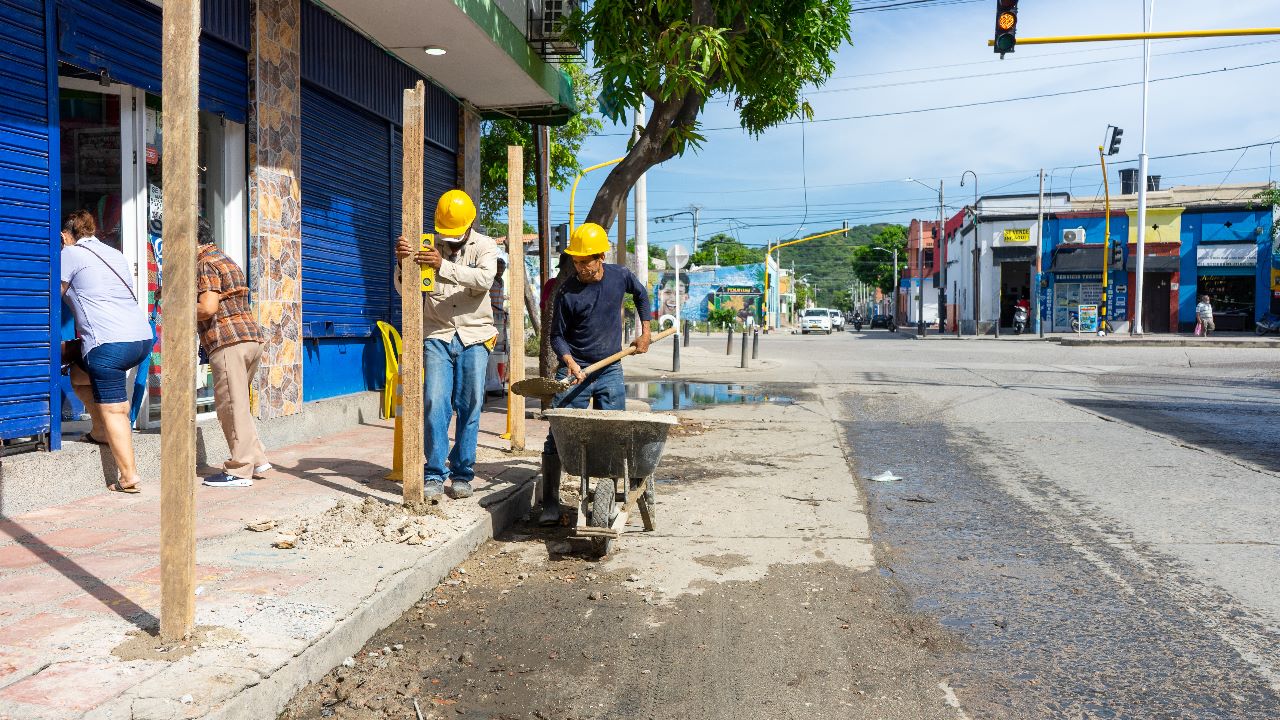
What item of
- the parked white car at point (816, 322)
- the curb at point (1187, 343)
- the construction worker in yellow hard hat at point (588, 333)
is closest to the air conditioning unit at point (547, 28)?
the construction worker in yellow hard hat at point (588, 333)

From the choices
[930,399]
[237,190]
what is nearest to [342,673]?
[237,190]

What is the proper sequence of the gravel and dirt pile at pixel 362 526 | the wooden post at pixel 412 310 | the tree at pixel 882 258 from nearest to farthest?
the gravel and dirt pile at pixel 362 526
the wooden post at pixel 412 310
the tree at pixel 882 258

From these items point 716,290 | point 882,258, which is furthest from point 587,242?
point 882,258

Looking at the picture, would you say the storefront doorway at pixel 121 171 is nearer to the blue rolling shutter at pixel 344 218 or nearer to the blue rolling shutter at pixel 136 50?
the blue rolling shutter at pixel 136 50

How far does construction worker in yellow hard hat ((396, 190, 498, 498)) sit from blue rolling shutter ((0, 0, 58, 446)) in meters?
2.29

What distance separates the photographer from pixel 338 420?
928cm

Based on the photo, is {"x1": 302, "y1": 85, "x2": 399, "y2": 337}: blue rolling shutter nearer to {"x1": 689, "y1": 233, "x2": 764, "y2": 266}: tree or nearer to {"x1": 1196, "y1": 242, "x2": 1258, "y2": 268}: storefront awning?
{"x1": 1196, "y1": 242, "x2": 1258, "y2": 268}: storefront awning

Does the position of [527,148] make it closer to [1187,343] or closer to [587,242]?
[587,242]

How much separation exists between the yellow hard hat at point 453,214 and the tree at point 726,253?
4140 inches

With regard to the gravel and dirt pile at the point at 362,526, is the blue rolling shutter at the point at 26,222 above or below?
above

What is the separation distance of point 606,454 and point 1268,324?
4431cm

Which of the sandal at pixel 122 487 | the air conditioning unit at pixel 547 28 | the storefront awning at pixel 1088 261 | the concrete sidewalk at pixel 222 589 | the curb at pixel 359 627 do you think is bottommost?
the curb at pixel 359 627

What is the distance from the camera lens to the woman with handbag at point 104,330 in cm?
568

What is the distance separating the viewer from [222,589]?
3961 millimetres
